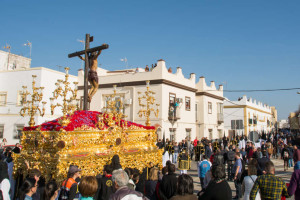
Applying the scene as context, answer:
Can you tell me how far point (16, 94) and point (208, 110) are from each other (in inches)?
885

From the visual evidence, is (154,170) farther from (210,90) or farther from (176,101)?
(210,90)

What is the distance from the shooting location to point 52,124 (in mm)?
8375

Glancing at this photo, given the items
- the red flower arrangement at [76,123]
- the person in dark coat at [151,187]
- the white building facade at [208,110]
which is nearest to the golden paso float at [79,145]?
the red flower arrangement at [76,123]

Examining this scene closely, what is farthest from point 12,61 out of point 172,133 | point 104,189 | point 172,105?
point 104,189

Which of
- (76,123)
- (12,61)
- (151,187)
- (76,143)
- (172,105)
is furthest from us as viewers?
(12,61)

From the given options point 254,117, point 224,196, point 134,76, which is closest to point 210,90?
point 134,76

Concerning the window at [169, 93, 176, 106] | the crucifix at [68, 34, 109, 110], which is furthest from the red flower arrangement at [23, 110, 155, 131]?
the window at [169, 93, 176, 106]

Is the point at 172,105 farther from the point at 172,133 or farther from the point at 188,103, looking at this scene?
the point at 188,103

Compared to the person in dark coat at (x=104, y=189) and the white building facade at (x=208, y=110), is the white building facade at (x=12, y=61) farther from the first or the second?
the person in dark coat at (x=104, y=189)

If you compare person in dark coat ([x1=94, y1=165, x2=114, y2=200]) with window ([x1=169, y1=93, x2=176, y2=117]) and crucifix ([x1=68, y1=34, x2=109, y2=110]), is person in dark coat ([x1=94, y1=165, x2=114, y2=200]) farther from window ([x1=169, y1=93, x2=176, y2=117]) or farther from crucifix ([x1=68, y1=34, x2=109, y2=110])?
window ([x1=169, y1=93, x2=176, y2=117])

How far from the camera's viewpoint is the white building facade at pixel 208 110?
105ft

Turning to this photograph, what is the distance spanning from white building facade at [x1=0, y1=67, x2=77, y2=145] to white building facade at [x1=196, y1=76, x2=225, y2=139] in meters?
16.5

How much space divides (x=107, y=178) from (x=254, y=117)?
4706cm

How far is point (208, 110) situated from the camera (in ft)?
109
